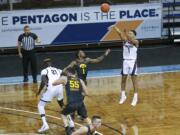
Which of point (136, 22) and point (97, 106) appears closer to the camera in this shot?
point (97, 106)

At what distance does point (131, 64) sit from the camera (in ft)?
51.8

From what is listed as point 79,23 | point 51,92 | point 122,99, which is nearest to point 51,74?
point 51,92

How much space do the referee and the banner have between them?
4.63 m

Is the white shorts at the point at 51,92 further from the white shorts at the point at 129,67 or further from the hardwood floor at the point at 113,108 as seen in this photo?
the white shorts at the point at 129,67

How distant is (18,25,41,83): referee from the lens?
1805cm

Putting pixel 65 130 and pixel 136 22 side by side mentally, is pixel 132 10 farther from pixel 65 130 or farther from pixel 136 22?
pixel 65 130

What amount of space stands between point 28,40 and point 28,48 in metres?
0.26

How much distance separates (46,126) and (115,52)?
10287 mm

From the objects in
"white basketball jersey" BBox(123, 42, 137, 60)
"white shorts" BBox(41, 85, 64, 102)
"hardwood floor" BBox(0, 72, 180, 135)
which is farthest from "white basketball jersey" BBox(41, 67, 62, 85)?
"white basketball jersey" BBox(123, 42, 137, 60)

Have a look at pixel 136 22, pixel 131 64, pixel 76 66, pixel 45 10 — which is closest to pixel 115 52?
pixel 136 22

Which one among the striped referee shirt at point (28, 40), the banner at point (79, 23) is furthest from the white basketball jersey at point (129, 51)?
the banner at point (79, 23)

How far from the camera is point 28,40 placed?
18.1m

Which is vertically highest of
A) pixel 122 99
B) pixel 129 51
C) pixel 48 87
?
pixel 129 51

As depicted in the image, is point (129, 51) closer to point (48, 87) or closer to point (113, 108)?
point (113, 108)
